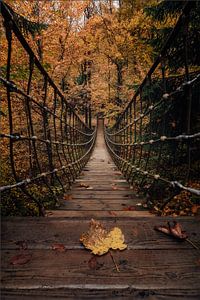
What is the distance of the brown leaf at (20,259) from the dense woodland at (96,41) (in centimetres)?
130

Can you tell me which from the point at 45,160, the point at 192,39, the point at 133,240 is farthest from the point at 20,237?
the point at 45,160

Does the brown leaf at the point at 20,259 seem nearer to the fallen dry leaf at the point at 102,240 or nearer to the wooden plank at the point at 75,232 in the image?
the wooden plank at the point at 75,232

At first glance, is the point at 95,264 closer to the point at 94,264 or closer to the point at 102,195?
the point at 94,264

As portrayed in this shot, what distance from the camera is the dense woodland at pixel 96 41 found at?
4.28 m

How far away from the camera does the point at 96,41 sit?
1292 cm

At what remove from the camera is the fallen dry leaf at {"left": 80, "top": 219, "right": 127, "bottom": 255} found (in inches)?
52.4

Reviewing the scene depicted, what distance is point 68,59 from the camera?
29.2 ft

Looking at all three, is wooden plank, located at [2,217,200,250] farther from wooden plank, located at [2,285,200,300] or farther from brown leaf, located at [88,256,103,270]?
wooden plank, located at [2,285,200,300]

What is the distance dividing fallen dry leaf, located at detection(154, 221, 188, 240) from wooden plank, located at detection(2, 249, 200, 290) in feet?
0.33

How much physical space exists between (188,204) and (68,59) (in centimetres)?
703

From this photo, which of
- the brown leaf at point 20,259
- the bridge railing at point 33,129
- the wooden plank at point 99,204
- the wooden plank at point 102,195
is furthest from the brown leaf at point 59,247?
the wooden plank at point 102,195

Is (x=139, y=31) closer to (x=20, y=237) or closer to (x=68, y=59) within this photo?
(x=68, y=59)

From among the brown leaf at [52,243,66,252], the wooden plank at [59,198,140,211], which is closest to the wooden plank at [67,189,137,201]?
the wooden plank at [59,198,140,211]

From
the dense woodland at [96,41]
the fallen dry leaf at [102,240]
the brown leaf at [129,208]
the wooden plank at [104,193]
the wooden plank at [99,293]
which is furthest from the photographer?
the dense woodland at [96,41]
